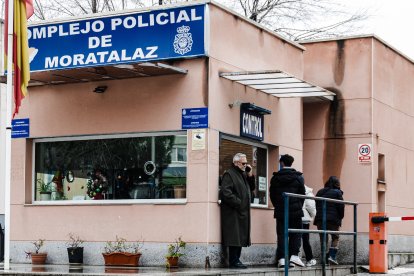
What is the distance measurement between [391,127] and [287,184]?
5.72m

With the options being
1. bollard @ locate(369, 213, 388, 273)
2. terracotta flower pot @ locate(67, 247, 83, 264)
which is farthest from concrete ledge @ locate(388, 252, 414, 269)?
terracotta flower pot @ locate(67, 247, 83, 264)

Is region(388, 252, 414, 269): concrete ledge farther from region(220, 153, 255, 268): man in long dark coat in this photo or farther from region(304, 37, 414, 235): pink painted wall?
region(220, 153, 255, 268): man in long dark coat

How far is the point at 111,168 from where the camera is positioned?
15.5 metres

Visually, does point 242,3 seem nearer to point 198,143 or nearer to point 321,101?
point 321,101

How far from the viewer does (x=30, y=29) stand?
15875 mm

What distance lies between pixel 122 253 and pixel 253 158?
3.27 metres

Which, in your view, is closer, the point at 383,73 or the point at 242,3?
the point at 383,73

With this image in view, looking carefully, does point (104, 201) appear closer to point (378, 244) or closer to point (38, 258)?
point (38, 258)

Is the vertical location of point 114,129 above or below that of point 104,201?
above

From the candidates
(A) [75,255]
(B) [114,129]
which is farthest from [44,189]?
(B) [114,129]

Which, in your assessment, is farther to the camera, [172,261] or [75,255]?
[75,255]

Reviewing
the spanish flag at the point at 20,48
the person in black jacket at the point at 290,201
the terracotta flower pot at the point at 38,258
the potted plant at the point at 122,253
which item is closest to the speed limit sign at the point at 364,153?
the person in black jacket at the point at 290,201

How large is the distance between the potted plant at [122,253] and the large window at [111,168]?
81 centimetres

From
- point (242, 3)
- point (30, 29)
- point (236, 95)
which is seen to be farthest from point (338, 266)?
point (242, 3)
